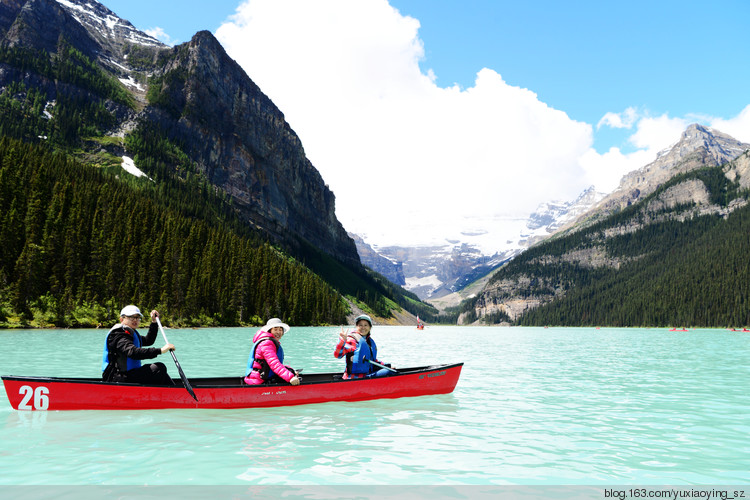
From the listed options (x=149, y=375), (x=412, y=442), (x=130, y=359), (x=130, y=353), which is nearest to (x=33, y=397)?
(x=130, y=359)

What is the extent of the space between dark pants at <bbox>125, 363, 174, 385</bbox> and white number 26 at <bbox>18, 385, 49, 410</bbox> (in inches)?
105

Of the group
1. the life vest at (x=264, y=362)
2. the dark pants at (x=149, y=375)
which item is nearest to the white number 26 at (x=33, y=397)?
the dark pants at (x=149, y=375)

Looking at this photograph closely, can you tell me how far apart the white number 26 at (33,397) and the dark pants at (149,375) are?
267 cm

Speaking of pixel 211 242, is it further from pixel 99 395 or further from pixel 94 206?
pixel 99 395

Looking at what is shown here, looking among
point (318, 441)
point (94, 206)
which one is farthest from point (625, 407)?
point (94, 206)

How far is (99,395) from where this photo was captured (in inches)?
646

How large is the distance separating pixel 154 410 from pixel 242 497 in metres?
10.2

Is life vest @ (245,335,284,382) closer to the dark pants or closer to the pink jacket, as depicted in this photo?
the pink jacket

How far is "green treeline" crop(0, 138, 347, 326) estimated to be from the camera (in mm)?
69062

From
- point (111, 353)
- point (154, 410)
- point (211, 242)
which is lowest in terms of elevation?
point (154, 410)

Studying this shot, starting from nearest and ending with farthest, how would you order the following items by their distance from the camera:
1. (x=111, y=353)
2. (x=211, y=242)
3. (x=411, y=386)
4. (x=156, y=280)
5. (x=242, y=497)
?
(x=242, y=497) → (x=111, y=353) → (x=411, y=386) → (x=156, y=280) → (x=211, y=242)

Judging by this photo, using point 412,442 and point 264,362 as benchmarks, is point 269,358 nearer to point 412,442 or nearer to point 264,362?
point 264,362

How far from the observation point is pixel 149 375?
17219 mm

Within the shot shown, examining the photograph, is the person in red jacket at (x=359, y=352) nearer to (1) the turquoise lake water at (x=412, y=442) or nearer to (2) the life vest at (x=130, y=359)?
(1) the turquoise lake water at (x=412, y=442)
